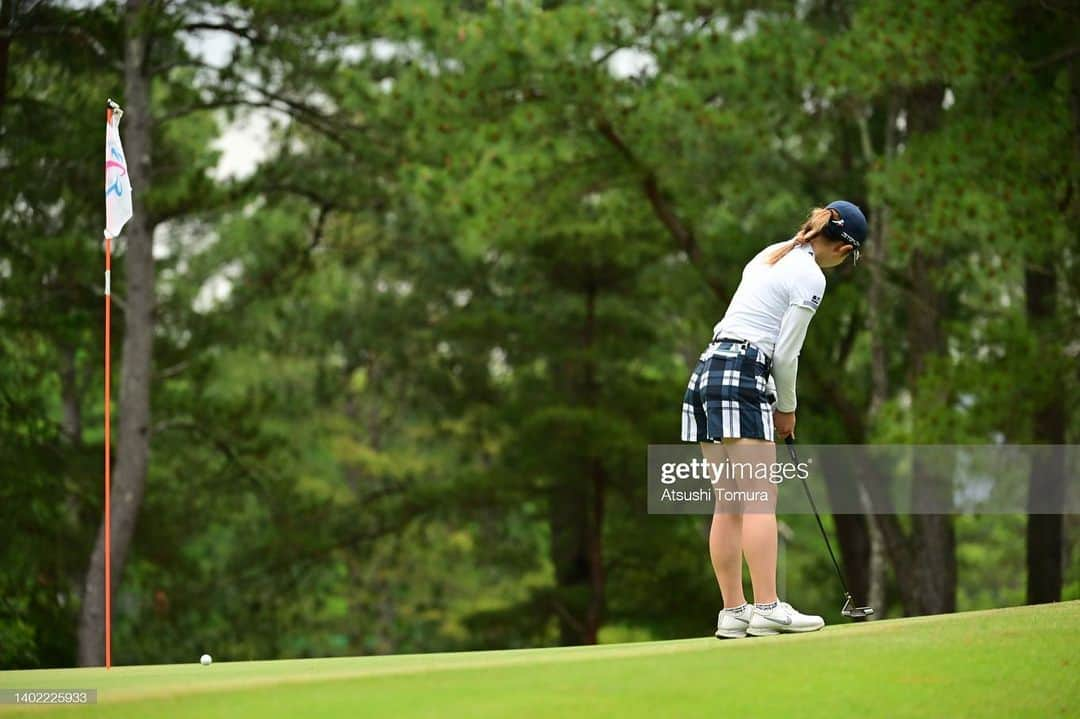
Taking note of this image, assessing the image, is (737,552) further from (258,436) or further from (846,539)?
(258,436)

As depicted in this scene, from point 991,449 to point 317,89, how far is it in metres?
10.4

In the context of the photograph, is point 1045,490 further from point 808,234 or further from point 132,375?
point 808,234

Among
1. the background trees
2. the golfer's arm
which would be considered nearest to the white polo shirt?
the golfer's arm

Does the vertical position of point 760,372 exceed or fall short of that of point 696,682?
it exceeds it

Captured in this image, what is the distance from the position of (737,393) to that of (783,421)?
22 cm

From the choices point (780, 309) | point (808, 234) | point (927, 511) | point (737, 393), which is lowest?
point (927, 511)

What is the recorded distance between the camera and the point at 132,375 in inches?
669

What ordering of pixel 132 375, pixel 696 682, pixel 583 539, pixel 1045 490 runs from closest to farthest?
1. pixel 696 682
2. pixel 1045 490
3. pixel 132 375
4. pixel 583 539

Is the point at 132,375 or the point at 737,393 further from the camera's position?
the point at 132,375

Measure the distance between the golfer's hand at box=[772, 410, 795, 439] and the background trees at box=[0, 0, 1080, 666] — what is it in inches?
265

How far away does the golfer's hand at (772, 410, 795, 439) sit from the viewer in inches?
222

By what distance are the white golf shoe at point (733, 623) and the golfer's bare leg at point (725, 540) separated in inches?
6.8

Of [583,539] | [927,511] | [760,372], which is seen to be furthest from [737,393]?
[583,539]

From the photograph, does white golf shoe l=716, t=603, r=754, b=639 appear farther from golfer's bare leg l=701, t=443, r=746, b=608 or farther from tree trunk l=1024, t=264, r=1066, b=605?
tree trunk l=1024, t=264, r=1066, b=605
